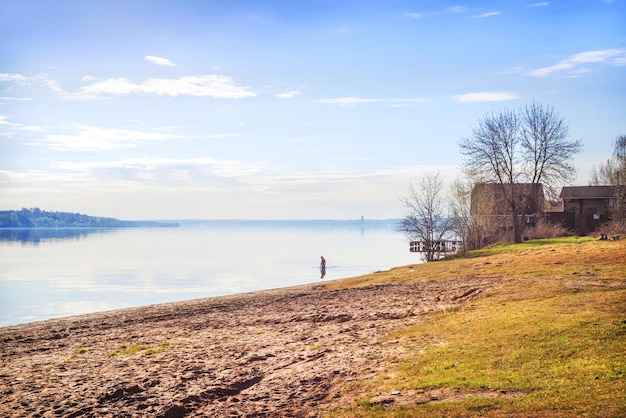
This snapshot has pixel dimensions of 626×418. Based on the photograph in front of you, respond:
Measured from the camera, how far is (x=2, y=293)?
5181cm

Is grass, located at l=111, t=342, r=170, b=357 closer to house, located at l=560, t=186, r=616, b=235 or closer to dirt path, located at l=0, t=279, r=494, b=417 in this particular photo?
dirt path, located at l=0, t=279, r=494, b=417

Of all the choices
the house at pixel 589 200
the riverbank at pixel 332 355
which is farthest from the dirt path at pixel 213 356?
the house at pixel 589 200

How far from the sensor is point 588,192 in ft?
277

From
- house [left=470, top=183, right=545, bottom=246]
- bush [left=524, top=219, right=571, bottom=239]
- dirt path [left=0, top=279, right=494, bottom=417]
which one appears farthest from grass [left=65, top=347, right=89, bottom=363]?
house [left=470, top=183, right=545, bottom=246]

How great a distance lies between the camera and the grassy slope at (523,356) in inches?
424

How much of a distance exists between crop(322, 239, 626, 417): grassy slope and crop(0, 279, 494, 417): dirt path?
122 cm

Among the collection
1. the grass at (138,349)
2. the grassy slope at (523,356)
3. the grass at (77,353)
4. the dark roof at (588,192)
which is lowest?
the grass at (77,353)

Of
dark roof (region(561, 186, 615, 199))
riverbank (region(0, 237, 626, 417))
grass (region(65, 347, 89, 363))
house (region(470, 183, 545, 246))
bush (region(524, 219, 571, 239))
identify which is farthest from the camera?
dark roof (region(561, 186, 615, 199))

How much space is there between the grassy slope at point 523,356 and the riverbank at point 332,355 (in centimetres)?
5

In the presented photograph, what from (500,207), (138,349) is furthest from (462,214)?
(138,349)

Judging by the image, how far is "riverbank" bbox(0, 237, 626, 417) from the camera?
12.4m

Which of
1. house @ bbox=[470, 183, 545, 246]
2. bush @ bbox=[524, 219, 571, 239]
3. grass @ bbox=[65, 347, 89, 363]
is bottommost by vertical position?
grass @ bbox=[65, 347, 89, 363]

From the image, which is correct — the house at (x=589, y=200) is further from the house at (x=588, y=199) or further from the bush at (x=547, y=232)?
the bush at (x=547, y=232)

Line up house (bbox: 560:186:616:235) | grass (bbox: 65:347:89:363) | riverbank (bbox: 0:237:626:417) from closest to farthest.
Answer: riverbank (bbox: 0:237:626:417) → grass (bbox: 65:347:89:363) → house (bbox: 560:186:616:235)
